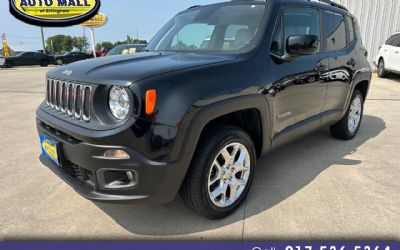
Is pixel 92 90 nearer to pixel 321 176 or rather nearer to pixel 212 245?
pixel 212 245

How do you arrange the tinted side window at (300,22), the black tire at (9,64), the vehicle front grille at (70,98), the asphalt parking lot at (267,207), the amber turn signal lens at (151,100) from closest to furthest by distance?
the amber turn signal lens at (151,100) < the vehicle front grille at (70,98) < the asphalt parking lot at (267,207) < the tinted side window at (300,22) < the black tire at (9,64)

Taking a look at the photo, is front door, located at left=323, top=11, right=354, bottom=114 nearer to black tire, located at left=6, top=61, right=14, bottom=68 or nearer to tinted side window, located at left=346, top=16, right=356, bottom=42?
tinted side window, located at left=346, top=16, right=356, bottom=42

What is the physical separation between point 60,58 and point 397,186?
29.9 meters

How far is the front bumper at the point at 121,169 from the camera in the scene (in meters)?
2.08

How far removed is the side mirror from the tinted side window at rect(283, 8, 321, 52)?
187 mm

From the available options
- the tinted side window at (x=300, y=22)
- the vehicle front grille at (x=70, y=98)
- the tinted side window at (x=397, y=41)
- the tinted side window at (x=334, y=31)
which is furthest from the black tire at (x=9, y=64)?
the tinted side window at (x=300, y=22)

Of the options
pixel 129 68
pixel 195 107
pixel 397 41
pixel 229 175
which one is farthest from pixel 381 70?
pixel 129 68

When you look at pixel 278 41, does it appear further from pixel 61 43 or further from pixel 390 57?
pixel 61 43

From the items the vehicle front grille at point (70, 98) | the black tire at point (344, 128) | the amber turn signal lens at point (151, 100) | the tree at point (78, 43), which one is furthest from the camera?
the tree at point (78, 43)

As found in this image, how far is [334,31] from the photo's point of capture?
3.95m

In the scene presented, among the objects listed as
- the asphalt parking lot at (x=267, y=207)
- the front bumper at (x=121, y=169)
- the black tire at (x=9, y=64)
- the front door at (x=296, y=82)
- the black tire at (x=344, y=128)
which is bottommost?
the black tire at (x=9, y=64)

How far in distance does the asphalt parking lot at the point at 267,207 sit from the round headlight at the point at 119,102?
3.29 feet

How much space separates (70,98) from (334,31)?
3.21 meters

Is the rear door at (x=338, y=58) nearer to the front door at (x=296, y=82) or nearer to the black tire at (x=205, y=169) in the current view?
the front door at (x=296, y=82)
